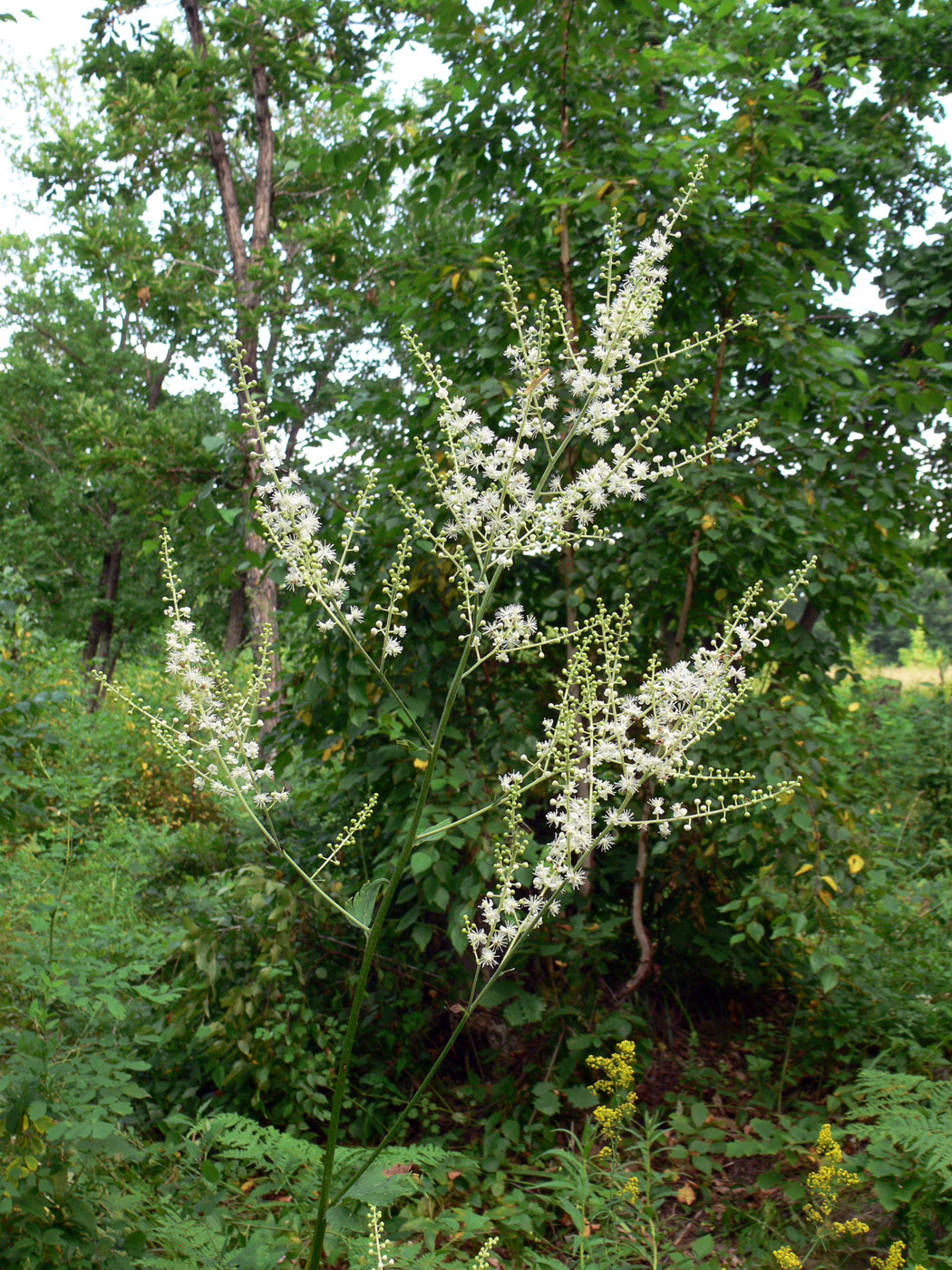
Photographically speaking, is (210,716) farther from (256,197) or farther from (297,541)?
(256,197)

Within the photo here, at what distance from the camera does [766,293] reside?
3.41m

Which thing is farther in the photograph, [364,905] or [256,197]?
[256,197]

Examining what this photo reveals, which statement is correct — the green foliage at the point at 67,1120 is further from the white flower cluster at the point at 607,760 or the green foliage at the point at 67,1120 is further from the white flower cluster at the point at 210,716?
the white flower cluster at the point at 607,760

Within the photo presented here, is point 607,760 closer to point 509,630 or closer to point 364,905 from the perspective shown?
point 509,630

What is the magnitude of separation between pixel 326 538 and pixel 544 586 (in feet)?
3.57

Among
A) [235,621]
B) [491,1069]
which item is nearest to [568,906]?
[491,1069]

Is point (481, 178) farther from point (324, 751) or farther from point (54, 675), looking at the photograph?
point (54, 675)

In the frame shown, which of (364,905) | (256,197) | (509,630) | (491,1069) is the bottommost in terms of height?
(491,1069)

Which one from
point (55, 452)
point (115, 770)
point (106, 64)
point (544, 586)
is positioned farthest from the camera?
point (55, 452)

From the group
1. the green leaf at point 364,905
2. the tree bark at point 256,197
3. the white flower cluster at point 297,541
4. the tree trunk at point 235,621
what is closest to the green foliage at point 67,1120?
the green leaf at point 364,905

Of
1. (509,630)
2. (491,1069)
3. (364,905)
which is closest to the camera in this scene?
(364,905)

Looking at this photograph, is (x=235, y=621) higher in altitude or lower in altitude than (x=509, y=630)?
higher

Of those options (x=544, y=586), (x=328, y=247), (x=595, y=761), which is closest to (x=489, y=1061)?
(x=544, y=586)

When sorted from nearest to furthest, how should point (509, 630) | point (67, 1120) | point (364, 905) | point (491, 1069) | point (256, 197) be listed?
point (364, 905), point (509, 630), point (67, 1120), point (491, 1069), point (256, 197)
